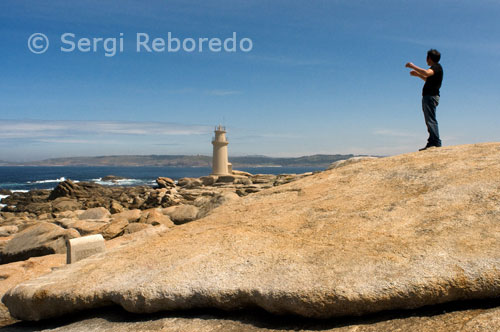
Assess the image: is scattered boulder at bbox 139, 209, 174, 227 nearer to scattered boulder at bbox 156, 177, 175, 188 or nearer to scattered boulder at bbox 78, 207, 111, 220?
scattered boulder at bbox 78, 207, 111, 220

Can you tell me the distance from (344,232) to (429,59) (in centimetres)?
455

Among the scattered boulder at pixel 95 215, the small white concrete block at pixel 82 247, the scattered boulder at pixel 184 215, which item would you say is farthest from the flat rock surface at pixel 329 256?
the scattered boulder at pixel 95 215

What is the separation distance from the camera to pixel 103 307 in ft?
15.1

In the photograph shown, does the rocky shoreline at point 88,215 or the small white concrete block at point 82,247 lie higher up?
the small white concrete block at point 82,247

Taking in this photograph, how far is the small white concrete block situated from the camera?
6504 millimetres

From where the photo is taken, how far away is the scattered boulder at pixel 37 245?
9055 mm

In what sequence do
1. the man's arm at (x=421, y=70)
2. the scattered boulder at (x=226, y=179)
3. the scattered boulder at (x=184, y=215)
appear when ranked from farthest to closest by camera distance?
1. the scattered boulder at (x=226, y=179)
2. the scattered boulder at (x=184, y=215)
3. the man's arm at (x=421, y=70)

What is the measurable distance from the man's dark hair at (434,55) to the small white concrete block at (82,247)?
6.56 metres

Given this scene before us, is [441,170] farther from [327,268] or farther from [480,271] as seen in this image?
[327,268]

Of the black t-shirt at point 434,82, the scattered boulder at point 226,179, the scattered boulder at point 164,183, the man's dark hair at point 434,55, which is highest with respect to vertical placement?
the man's dark hair at point 434,55

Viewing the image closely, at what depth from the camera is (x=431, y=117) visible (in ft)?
24.6

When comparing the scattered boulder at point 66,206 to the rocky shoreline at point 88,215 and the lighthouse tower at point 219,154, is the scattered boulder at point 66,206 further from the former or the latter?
the lighthouse tower at point 219,154

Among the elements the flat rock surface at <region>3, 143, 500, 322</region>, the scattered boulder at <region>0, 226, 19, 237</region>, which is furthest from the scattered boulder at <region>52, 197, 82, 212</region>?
the flat rock surface at <region>3, 143, 500, 322</region>

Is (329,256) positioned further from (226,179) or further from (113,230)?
(226,179)
